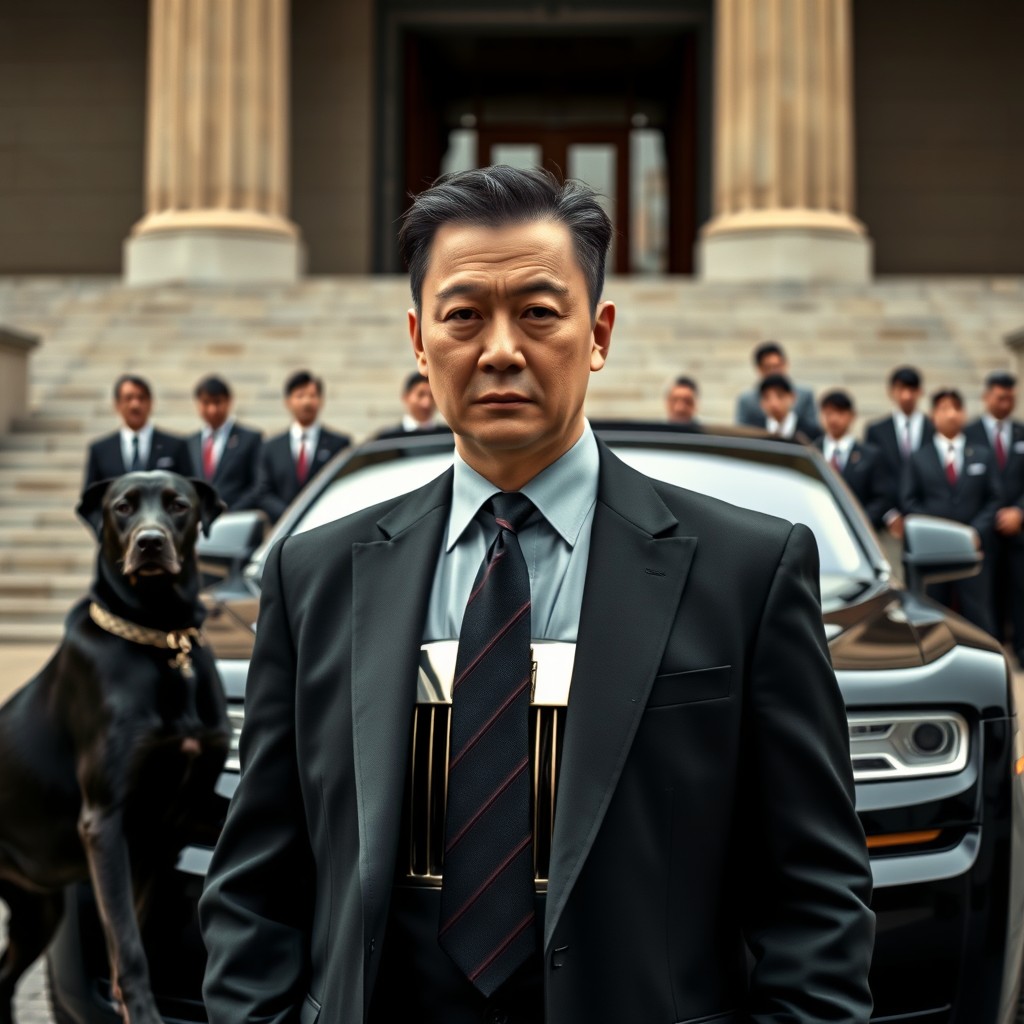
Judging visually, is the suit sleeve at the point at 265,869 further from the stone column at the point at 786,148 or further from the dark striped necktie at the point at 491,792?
the stone column at the point at 786,148

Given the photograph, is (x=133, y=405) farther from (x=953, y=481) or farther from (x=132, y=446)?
(x=953, y=481)

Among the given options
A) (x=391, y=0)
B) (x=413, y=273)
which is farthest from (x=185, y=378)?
(x=413, y=273)

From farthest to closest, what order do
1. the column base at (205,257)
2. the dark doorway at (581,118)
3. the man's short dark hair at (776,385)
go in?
the dark doorway at (581,118) → the column base at (205,257) → the man's short dark hair at (776,385)

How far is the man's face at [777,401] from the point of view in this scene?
933 centimetres

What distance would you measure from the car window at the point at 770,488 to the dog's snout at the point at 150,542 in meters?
1.44

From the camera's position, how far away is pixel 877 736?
3.21 metres

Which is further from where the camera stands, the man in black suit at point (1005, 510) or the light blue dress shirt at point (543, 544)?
the man in black suit at point (1005, 510)

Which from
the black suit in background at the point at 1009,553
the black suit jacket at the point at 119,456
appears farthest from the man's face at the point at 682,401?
the black suit jacket at the point at 119,456

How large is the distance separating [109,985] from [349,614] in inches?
77.5

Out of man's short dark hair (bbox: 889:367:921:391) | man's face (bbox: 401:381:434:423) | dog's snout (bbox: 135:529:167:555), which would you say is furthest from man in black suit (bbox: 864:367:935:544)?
dog's snout (bbox: 135:529:167:555)

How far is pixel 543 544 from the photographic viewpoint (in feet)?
6.04

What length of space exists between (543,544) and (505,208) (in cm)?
42

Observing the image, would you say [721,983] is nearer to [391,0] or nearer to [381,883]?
[381,883]

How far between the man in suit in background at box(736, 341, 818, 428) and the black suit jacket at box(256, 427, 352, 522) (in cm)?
273
